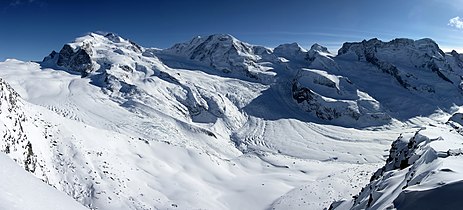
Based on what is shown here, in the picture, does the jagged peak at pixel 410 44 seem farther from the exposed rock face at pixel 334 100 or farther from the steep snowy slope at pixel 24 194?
the steep snowy slope at pixel 24 194

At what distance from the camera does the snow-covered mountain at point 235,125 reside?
27.5 meters

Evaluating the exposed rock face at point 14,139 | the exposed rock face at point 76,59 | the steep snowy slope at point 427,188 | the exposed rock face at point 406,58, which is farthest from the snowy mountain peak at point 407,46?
the exposed rock face at point 14,139

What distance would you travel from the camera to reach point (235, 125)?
103062mm

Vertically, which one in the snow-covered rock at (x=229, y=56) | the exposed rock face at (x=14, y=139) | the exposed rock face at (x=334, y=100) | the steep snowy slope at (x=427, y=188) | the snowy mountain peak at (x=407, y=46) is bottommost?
the exposed rock face at (x=334, y=100)

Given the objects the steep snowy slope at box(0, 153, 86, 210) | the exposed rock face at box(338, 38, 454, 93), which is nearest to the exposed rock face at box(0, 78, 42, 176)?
the steep snowy slope at box(0, 153, 86, 210)

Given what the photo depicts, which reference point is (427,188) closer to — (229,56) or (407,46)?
(229,56)

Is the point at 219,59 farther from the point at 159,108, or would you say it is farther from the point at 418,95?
the point at 418,95

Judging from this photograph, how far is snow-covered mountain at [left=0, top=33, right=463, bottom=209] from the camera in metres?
27.5

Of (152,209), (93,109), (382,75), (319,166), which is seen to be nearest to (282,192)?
(152,209)

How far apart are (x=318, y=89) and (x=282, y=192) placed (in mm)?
97380

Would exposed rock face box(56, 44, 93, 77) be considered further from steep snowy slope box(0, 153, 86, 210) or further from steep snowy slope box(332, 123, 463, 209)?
steep snowy slope box(332, 123, 463, 209)

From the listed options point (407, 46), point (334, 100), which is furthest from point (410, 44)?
point (334, 100)

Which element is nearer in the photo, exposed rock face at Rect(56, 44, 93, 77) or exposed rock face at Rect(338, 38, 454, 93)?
exposed rock face at Rect(56, 44, 93, 77)

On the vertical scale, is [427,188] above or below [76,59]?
below
